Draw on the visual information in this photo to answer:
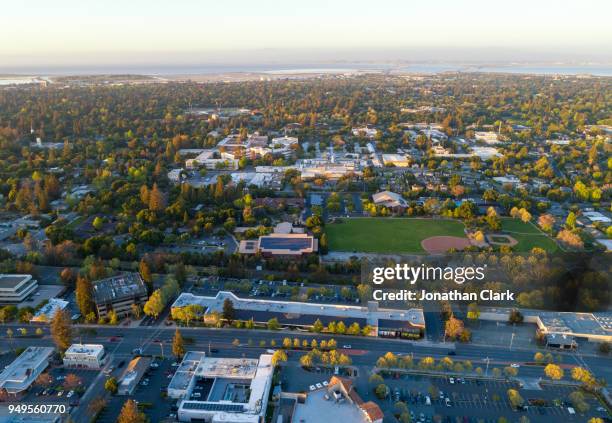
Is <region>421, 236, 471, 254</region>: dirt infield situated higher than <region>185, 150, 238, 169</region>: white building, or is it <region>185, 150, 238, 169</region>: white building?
<region>185, 150, 238, 169</region>: white building

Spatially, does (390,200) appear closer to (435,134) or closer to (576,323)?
(576,323)

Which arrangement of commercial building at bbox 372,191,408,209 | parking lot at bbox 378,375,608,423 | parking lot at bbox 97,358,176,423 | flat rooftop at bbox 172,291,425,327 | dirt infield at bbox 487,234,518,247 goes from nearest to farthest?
parking lot at bbox 97,358,176,423, parking lot at bbox 378,375,608,423, flat rooftop at bbox 172,291,425,327, dirt infield at bbox 487,234,518,247, commercial building at bbox 372,191,408,209

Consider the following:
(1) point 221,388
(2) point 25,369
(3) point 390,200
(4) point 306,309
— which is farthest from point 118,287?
(3) point 390,200

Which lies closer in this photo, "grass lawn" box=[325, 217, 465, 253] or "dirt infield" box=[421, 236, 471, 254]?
"dirt infield" box=[421, 236, 471, 254]

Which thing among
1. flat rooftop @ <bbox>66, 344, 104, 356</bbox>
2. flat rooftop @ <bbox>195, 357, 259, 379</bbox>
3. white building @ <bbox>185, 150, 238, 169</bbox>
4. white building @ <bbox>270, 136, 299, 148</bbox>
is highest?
white building @ <bbox>270, 136, 299, 148</bbox>

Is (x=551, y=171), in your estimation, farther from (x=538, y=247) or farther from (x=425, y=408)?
(x=425, y=408)

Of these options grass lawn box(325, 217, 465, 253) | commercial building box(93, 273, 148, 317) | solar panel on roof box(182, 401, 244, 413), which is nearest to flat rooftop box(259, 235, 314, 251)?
grass lawn box(325, 217, 465, 253)

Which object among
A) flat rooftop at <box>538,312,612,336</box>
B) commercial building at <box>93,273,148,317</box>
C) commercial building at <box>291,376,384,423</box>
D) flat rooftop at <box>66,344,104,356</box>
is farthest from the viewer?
commercial building at <box>93,273,148,317</box>

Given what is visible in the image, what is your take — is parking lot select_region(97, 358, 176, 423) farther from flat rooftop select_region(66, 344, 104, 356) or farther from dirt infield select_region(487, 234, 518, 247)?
dirt infield select_region(487, 234, 518, 247)
